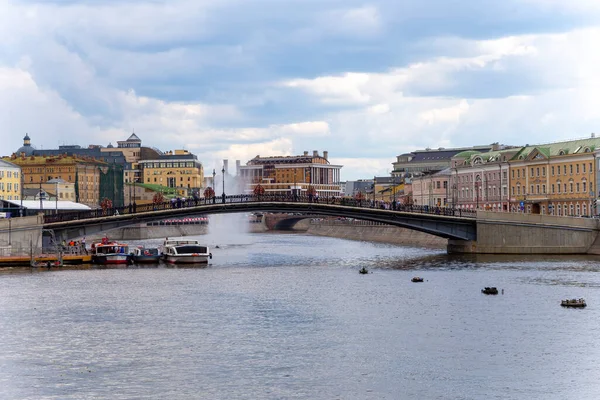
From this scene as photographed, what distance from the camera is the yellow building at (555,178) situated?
138625 mm

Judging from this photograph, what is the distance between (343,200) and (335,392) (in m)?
69.6

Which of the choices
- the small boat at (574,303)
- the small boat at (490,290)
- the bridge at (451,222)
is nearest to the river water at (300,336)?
the small boat at (574,303)

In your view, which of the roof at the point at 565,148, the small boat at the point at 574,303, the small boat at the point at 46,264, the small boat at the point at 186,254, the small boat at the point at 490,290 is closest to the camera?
the small boat at the point at 574,303

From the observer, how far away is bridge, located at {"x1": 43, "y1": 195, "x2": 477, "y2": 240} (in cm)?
10425

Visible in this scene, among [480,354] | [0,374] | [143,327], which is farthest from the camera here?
[143,327]

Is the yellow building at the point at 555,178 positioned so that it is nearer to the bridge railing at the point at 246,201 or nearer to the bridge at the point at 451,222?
the bridge at the point at 451,222

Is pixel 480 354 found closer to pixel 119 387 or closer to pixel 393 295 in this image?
pixel 119 387

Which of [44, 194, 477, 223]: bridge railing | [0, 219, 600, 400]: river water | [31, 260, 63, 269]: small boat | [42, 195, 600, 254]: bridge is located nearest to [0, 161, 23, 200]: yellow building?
[44, 194, 477, 223]: bridge railing

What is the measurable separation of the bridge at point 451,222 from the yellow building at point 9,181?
70148mm

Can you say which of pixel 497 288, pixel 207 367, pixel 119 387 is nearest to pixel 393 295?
pixel 497 288

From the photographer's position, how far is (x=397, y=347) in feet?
168

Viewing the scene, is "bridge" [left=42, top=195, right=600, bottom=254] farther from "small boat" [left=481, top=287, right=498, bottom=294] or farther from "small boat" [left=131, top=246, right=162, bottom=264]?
Answer: "small boat" [left=481, top=287, right=498, bottom=294]

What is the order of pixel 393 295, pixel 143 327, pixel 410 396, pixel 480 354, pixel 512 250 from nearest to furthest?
pixel 410 396 < pixel 480 354 < pixel 143 327 < pixel 393 295 < pixel 512 250

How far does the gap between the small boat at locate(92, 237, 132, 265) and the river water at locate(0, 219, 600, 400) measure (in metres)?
15.0
